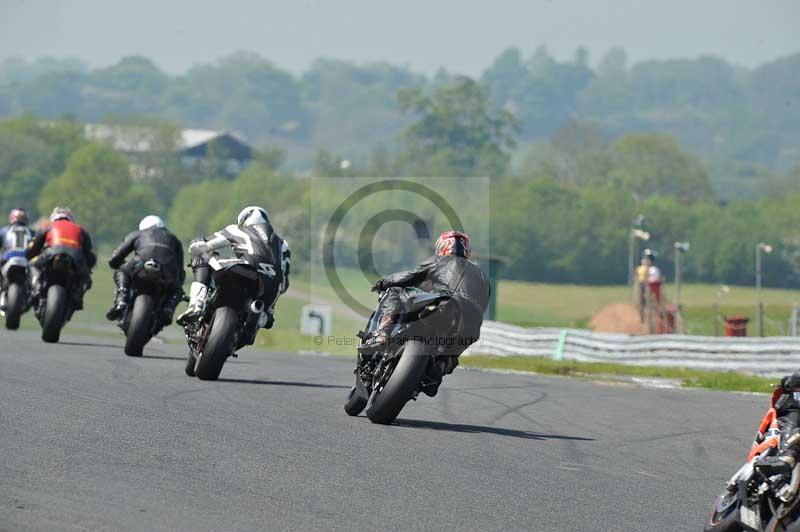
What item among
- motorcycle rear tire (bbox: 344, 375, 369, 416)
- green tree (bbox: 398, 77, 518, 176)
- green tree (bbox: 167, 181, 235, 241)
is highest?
green tree (bbox: 398, 77, 518, 176)

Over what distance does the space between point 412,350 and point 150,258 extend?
633cm

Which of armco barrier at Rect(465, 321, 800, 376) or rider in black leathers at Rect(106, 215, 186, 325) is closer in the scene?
rider in black leathers at Rect(106, 215, 186, 325)

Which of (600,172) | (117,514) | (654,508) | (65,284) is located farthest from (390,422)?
(600,172)

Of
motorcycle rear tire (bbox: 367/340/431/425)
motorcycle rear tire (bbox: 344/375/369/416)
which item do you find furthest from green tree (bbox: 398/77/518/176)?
motorcycle rear tire (bbox: 367/340/431/425)

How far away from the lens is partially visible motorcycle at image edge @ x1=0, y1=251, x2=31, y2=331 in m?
20.7

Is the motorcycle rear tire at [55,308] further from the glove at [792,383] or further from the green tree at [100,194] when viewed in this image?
the green tree at [100,194]

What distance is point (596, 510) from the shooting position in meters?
8.98

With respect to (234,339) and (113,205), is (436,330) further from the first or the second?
(113,205)

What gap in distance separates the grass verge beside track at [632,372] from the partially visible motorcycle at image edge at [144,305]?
7462mm

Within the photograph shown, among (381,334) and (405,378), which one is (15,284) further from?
(405,378)

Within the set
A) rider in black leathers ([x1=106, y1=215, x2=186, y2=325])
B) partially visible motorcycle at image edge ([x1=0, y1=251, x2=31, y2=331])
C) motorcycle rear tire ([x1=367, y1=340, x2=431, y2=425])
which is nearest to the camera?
motorcycle rear tire ([x1=367, y1=340, x2=431, y2=425])

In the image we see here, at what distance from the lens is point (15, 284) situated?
20.7m

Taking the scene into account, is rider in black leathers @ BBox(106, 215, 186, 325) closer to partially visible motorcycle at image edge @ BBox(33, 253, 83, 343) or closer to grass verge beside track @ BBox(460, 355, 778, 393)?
partially visible motorcycle at image edge @ BBox(33, 253, 83, 343)

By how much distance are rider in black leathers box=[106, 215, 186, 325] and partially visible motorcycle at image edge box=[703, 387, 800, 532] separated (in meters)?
10.1
